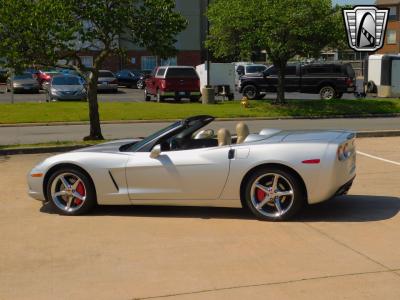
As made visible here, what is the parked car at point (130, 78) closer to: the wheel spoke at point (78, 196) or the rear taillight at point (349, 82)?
the rear taillight at point (349, 82)

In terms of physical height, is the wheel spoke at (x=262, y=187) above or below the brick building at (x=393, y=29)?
below

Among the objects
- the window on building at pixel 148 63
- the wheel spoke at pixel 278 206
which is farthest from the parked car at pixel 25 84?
the wheel spoke at pixel 278 206

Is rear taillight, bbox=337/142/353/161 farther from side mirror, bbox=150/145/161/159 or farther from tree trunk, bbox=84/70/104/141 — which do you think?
tree trunk, bbox=84/70/104/141

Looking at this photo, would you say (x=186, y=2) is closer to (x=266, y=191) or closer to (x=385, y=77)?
(x=385, y=77)

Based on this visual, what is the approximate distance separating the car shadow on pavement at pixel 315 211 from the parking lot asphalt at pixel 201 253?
12 mm

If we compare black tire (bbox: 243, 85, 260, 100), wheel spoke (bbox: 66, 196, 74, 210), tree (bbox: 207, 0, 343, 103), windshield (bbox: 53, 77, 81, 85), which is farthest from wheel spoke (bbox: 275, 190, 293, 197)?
black tire (bbox: 243, 85, 260, 100)

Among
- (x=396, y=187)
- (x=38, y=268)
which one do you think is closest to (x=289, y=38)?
(x=396, y=187)

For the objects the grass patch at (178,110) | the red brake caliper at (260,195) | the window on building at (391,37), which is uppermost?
the window on building at (391,37)

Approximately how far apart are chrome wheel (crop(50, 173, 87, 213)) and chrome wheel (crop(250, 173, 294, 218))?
2.04 metres

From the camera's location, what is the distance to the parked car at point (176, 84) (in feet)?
96.3

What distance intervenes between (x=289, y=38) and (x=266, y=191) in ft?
60.1

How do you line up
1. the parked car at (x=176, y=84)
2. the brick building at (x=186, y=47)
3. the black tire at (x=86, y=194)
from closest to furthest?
1. the black tire at (x=86, y=194)
2. the parked car at (x=176, y=84)
3. the brick building at (x=186, y=47)

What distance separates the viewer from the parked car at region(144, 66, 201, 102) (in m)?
29.3

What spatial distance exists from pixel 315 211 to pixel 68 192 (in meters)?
2.88
